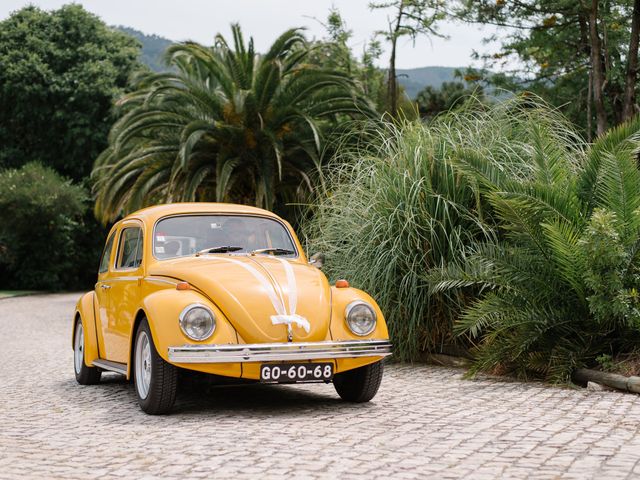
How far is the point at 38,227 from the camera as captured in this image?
3734 centimetres

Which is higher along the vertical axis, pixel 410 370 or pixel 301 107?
pixel 301 107

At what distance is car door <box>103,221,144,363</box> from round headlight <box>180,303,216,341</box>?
1.03 meters

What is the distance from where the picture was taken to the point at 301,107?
19.4 metres

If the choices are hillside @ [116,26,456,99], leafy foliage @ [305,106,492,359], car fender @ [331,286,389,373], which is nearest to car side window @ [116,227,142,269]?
car fender @ [331,286,389,373]

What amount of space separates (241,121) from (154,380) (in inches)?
513

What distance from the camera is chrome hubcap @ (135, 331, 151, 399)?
691 centimetres

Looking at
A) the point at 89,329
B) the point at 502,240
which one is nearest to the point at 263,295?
the point at 89,329

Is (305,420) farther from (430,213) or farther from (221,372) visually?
(430,213)

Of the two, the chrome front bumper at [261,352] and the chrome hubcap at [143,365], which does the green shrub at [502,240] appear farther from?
the chrome hubcap at [143,365]

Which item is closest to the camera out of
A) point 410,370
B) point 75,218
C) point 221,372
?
point 221,372

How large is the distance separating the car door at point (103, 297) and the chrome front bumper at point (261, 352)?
2.21 meters

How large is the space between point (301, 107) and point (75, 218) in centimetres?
2313

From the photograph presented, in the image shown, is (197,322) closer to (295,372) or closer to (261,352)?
(261,352)

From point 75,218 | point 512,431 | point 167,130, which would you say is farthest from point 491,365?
point 75,218
